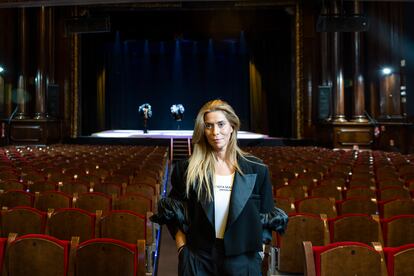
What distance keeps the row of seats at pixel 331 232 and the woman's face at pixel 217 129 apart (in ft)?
6.02

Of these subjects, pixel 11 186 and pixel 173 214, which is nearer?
pixel 173 214

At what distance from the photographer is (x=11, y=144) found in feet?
57.2

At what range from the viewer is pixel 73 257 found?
2.82 m

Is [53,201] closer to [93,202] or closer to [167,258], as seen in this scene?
[93,202]

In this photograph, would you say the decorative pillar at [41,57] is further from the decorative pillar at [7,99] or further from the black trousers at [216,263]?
the black trousers at [216,263]

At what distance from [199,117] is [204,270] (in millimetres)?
716

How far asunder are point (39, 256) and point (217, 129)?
1.64 metres

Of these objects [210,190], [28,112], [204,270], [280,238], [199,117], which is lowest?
[280,238]

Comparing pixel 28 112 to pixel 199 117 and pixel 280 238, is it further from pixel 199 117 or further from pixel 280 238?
pixel 199 117

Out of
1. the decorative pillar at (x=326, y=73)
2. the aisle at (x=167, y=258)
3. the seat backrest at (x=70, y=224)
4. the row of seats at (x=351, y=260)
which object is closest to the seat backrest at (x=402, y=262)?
the row of seats at (x=351, y=260)

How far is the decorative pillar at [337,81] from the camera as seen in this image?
16.7m

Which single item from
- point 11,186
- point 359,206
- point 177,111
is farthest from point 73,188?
point 177,111

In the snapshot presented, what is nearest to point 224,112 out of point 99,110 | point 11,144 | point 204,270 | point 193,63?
point 204,270

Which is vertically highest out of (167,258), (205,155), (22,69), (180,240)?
(22,69)
